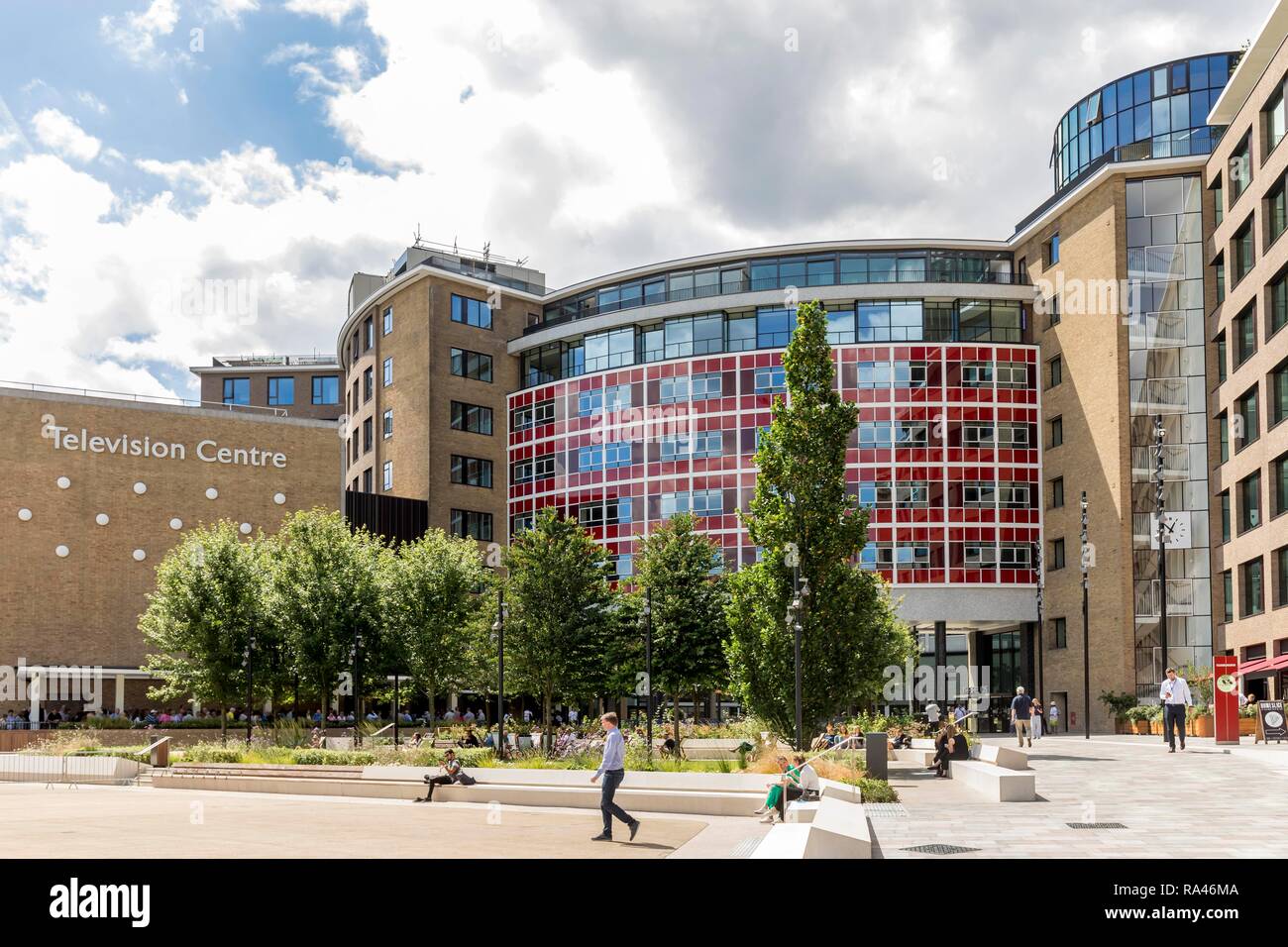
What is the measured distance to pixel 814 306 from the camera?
33.7 m

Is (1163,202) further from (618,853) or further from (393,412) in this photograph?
(618,853)

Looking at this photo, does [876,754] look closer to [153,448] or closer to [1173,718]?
[1173,718]

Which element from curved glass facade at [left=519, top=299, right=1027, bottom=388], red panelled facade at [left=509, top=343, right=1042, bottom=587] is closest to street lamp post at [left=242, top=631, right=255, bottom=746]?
red panelled facade at [left=509, top=343, right=1042, bottom=587]

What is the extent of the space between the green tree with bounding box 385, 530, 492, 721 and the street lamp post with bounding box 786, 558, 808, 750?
21566 millimetres

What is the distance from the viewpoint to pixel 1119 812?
59.5ft

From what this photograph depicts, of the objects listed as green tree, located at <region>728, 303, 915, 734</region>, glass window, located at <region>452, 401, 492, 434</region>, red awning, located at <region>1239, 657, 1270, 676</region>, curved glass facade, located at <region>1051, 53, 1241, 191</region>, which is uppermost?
curved glass facade, located at <region>1051, 53, 1241, 191</region>

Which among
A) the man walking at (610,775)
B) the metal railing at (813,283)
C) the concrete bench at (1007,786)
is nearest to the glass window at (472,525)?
the metal railing at (813,283)

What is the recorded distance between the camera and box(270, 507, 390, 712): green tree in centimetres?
4806

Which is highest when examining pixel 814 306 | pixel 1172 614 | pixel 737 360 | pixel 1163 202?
pixel 1163 202

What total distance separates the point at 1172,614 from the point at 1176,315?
45.3ft

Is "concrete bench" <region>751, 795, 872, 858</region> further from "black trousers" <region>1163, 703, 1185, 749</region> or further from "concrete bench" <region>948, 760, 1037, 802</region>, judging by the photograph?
"black trousers" <region>1163, 703, 1185, 749</region>
